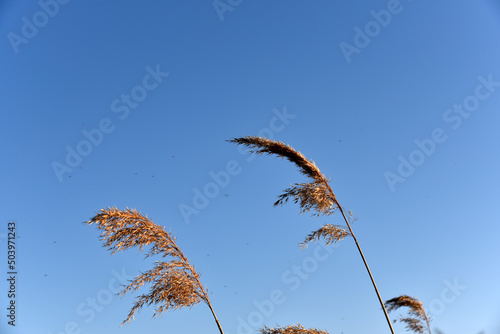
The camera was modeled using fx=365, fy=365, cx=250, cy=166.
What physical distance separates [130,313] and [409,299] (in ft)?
25.0

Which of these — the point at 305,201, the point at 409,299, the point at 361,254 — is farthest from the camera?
the point at 409,299

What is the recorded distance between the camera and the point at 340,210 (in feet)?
20.9

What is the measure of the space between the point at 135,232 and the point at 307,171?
2.94 meters

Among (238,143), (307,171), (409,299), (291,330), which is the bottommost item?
(409,299)

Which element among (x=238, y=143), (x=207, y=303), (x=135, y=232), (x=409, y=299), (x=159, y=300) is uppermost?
(x=238, y=143)

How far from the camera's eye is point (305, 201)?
6.31 m

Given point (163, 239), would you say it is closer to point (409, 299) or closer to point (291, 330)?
point (291, 330)

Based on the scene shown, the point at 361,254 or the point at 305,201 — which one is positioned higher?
the point at 305,201

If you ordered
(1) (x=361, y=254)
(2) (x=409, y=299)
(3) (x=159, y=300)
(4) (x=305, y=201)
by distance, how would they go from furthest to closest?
(2) (x=409, y=299) → (4) (x=305, y=201) → (1) (x=361, y=254) → (3) (x=159, y=300)

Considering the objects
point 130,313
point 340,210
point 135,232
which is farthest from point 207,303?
point 340,210

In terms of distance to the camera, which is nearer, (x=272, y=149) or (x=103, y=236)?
(x=103, y=236)

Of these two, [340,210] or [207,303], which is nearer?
[207,303]

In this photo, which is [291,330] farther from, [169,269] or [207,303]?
[169,269]

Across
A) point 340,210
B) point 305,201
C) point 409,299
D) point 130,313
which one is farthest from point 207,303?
point 409,299
